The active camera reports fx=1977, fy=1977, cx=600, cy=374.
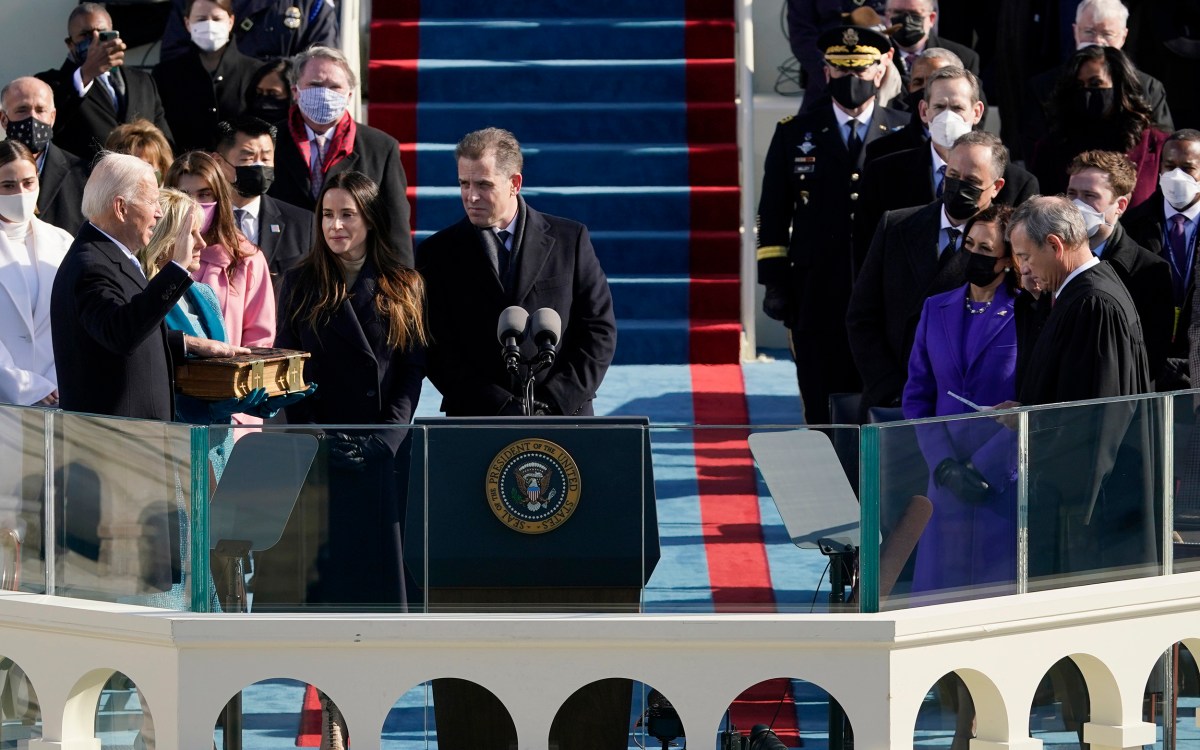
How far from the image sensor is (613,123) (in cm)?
1158

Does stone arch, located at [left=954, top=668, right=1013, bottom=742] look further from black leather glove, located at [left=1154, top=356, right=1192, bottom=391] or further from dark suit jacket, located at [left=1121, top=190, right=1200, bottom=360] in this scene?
dark suit jacket, located at [left=1121, top=190, right=1200, bottom=360]

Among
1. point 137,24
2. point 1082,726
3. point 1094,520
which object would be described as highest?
point 137,24

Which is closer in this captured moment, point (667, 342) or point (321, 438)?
point (321, 438)

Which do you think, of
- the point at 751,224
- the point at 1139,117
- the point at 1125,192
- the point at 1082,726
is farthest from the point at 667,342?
the point at 1082,726

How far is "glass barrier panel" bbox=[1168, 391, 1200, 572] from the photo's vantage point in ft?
18.2

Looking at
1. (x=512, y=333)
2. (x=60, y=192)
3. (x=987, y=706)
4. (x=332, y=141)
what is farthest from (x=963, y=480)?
(x=60, y=192)

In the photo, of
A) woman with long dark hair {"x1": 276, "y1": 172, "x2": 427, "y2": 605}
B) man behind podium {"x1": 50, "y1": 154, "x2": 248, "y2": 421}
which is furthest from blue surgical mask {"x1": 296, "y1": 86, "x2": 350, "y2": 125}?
man behind podium {"x1": 50, "y1": 154, "x2": 248, "y2": 421}

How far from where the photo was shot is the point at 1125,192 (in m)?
7.18

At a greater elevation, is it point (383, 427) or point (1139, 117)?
point (1139, 117)

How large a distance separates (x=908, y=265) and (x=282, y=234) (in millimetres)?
2362

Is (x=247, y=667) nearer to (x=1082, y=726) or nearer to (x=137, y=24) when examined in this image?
(x=1082, y=726)

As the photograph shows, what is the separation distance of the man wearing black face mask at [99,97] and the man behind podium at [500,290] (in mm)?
3321

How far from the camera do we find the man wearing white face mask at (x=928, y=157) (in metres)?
7.71

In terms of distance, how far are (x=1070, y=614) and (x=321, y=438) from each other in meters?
2.05
